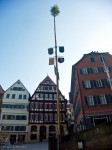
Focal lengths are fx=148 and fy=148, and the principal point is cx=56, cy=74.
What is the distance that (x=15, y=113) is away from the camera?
41.7 metres

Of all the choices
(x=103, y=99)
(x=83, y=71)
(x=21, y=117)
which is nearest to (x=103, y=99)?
(x=103, y=99)

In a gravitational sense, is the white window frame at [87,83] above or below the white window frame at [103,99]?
above

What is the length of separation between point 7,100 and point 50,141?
3045cm

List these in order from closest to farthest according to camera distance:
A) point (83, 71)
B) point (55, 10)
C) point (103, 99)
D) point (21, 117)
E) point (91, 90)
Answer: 1. point (55, 10)
2. point (103, 99)
3. point (91, 90)
4. point (83, 71)
5. point (21, 117)

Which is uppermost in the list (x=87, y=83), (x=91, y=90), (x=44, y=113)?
(x=87, y=83)

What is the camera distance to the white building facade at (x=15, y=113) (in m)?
39.3

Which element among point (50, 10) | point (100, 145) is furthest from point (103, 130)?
point (50, 10)

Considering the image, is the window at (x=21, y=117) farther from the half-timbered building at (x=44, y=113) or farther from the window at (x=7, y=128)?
the window at (x=7, y=128)

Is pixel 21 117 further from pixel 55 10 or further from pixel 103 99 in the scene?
pixel 55 10

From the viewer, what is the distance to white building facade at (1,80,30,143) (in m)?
39.3

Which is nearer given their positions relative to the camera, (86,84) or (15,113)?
(86,84)

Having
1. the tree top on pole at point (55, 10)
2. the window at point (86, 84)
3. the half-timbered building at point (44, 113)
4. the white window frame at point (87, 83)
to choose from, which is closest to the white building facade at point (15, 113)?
the half-timbered building at point (44, 113)

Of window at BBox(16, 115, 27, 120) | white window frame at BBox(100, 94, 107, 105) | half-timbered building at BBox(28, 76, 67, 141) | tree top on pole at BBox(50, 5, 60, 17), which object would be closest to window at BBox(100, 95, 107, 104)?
white window frame at BBox(100, 94, 107, 105)

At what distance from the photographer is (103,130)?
36.3 ft
